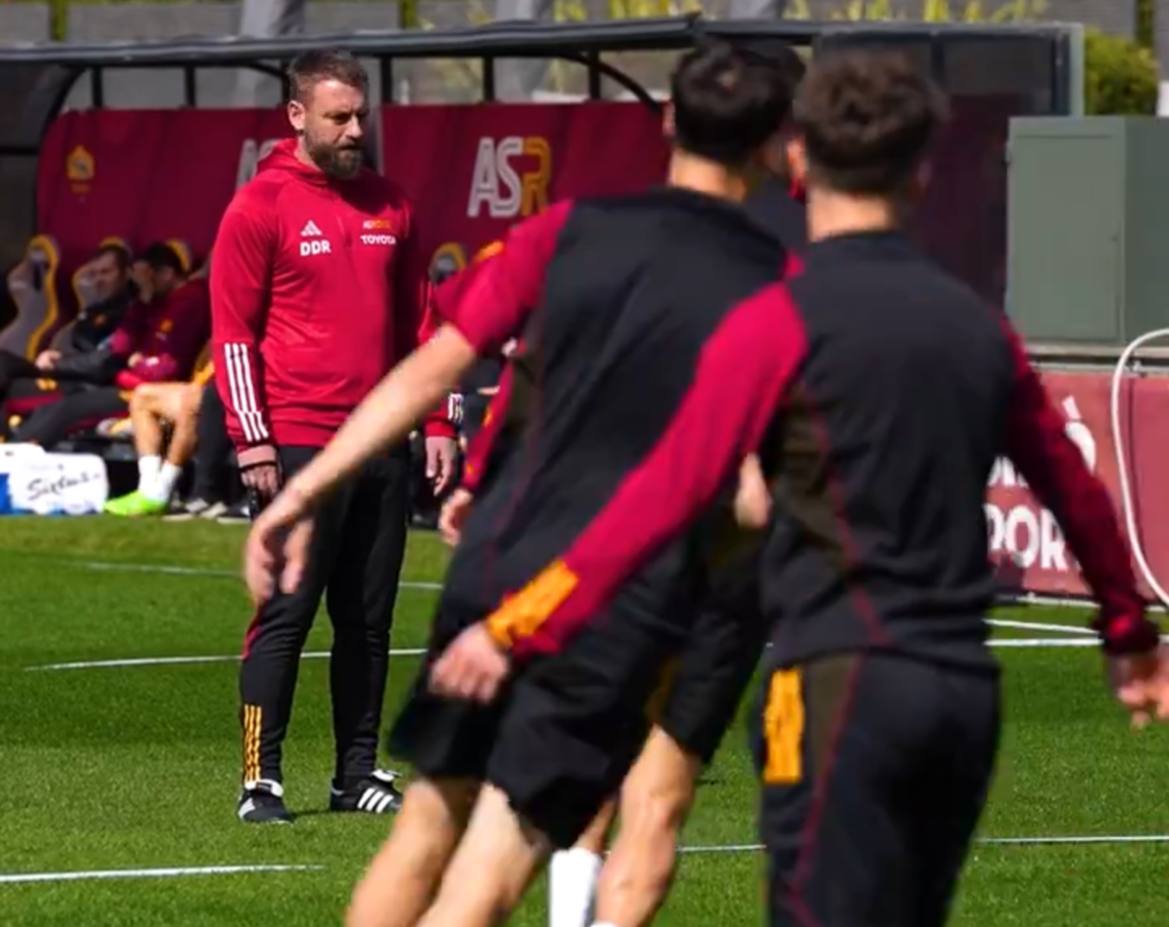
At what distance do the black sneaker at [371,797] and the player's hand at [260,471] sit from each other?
0.99 m

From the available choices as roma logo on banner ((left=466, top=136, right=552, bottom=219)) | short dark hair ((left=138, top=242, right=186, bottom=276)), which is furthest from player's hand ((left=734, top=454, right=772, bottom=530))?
short dark hair ((left=138, top=242, right=186, bottom=276))

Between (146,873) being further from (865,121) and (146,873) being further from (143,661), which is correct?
(143,661)

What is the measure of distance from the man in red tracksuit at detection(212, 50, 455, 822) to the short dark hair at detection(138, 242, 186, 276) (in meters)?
12.5

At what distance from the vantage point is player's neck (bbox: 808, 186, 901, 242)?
5.15 m

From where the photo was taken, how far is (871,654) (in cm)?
509

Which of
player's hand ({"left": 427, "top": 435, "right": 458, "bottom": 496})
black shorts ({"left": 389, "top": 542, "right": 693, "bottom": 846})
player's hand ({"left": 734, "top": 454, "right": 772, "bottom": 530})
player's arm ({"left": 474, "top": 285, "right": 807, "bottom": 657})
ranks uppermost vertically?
player's arm ({"left": 474, "top": 285, "right": 807, "bottom": 657})

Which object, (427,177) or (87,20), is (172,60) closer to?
(427,177)

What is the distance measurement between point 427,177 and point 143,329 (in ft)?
7.71

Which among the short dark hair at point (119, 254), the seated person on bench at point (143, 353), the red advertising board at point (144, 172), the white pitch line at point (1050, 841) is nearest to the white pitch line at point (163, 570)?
the seated person on bench at point (143, 353)

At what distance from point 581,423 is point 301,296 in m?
4.01

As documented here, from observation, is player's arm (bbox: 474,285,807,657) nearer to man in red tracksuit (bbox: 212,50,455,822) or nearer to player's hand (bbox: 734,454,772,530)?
player's hand (bbox: 734,454,772,530)

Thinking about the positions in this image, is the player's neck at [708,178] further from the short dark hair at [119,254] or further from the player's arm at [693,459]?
the short dark hair at [119,254]

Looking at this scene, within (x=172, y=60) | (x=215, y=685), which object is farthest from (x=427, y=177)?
(x=215, y=685)

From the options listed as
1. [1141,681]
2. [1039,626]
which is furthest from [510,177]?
[1141,681]
